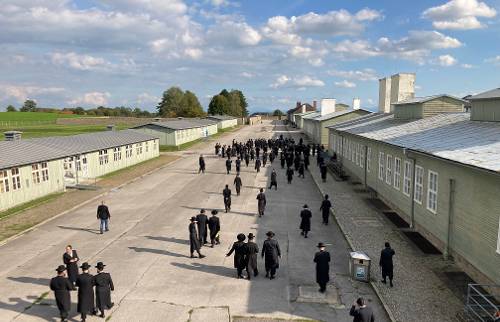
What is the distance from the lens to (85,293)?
391 inches

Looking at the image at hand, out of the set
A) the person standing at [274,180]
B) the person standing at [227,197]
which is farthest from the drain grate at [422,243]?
the person standing at [274,180]

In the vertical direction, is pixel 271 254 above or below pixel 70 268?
above

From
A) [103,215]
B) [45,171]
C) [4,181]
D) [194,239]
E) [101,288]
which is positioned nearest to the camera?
[101,288]

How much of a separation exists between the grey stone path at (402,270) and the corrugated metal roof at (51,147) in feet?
57.3

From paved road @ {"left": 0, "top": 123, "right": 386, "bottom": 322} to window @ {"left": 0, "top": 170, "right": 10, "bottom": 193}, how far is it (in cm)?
385

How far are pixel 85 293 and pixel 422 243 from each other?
1192 centimetres

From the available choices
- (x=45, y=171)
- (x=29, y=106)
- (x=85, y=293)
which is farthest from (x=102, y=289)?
(x=29, y=106)

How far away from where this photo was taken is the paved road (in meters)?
10.5

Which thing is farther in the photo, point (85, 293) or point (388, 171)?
point (388, 171)

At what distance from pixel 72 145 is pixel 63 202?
8.74 meters

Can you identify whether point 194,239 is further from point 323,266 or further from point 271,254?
point 323,266

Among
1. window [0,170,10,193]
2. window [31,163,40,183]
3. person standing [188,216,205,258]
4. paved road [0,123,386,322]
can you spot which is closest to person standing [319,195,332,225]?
paved road [0,123,386,322]

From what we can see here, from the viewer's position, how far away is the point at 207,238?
1652cm

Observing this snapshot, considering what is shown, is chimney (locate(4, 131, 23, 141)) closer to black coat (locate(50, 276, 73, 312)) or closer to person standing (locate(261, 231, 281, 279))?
black coat (locate(50, 276, 73, 312))
